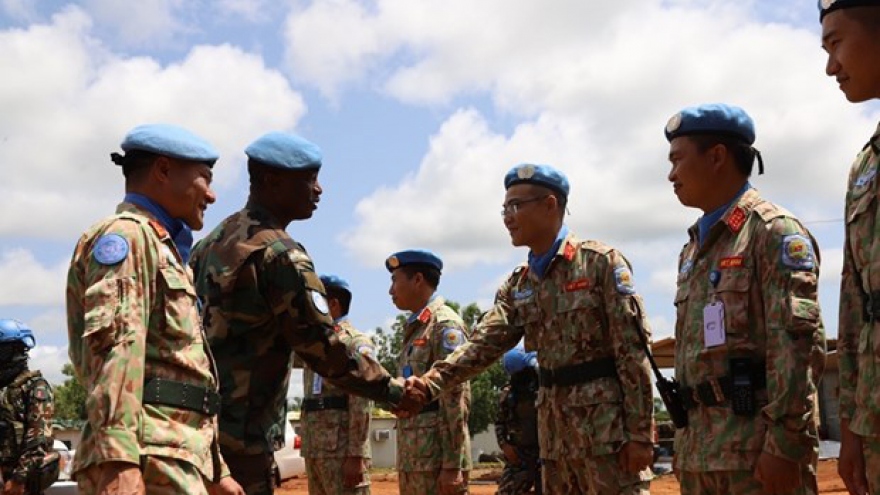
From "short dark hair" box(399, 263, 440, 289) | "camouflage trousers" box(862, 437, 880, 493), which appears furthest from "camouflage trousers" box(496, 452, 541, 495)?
"camouflage trousers" box(862, 437, 880, 493)

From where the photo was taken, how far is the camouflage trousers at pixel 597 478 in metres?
5.79

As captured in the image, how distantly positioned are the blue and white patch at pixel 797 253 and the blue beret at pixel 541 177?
2.15 m

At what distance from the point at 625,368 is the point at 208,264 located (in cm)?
237

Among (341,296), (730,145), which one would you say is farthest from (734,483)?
(341,296)

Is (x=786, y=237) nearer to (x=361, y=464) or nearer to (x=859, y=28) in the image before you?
(x=859, y=28)

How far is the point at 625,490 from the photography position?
18.9 ft

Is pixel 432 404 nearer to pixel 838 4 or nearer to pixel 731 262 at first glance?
pixel 731 262

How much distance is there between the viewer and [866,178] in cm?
380

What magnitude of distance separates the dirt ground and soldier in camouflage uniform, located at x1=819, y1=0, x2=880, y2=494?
12.6m

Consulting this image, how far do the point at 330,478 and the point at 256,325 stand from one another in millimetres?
4941

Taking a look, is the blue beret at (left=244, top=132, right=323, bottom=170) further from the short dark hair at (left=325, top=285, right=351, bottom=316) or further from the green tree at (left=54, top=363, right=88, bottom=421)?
the green tree at (left=54, top=363, right=88, bottom=421)

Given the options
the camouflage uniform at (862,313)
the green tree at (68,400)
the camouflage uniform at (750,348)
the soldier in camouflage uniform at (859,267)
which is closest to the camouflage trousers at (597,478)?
the camouflage uniform at (750,348)

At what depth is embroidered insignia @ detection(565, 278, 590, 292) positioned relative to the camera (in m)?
6.08

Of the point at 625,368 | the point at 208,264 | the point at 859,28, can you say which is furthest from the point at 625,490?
the point at 859,28
